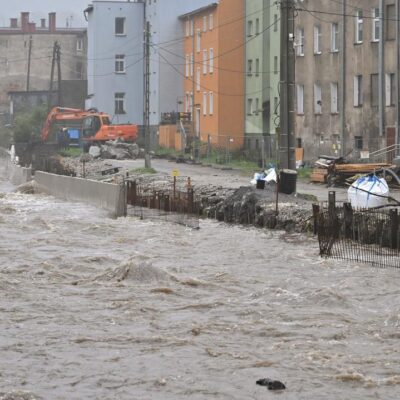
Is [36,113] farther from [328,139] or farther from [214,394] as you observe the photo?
[214,394]

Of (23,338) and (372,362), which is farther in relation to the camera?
(23,338)

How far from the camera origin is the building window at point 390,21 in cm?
5006

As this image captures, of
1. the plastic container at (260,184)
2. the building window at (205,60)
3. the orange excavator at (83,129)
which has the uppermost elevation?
the building window at (205,60)

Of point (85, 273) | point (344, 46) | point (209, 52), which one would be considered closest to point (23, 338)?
point (85, 273)

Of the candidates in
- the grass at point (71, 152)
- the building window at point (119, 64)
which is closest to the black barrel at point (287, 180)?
the grass at point (71, 152)

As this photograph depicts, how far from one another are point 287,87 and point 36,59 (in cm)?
10083

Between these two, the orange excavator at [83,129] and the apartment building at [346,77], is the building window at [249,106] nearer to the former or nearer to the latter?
the orange excavator at [83,129]

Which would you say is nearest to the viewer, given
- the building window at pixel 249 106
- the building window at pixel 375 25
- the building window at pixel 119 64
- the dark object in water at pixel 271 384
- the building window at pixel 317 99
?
the dark object in water at pixel 271 384

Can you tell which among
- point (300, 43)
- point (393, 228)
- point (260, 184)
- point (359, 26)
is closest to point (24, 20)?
point (300, 43)

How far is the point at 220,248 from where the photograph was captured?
78.3 ft

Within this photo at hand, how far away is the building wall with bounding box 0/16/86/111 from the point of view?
12912cm

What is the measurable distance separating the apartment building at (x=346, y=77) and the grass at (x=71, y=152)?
821 inches

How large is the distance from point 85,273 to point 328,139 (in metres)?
39.0

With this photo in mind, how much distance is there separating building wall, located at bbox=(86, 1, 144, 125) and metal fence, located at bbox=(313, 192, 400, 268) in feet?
256
